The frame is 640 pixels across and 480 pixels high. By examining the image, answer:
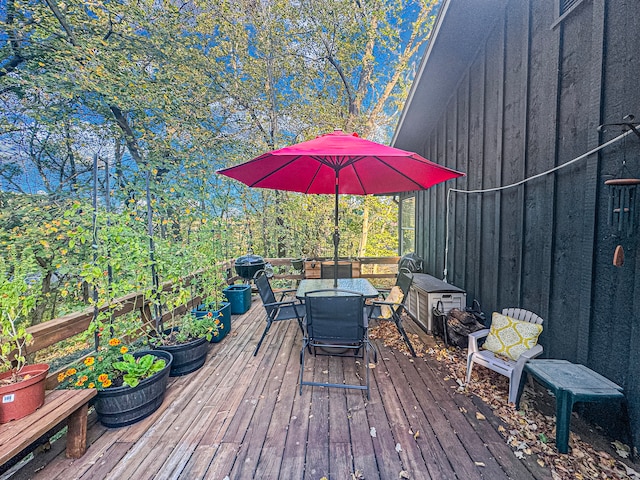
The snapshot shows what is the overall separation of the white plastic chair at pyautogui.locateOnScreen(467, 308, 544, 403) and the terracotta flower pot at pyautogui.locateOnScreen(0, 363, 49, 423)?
3.14m

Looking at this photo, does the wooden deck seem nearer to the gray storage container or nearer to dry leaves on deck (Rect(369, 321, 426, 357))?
dry leaves on deck (Rect(369, 321, 426, 357))

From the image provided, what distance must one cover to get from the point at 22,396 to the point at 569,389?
319 centimetres

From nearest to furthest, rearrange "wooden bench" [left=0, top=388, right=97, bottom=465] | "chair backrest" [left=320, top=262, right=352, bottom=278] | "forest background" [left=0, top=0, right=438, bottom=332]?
"wooden bench" [left=0, top=388, right=97, bottom=465], "forest background" [left=0, top=0, right=438, bottom=332], "chair backrest" [left=320, top=262, right=352, bottom=278]

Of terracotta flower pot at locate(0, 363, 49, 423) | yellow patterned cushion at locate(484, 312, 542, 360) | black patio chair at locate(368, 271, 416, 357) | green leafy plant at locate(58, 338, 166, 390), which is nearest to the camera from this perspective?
terracotta flower pot at locate(0, 363, 49, 423)

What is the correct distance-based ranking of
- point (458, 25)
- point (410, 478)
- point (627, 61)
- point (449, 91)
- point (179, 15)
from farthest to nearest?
point (179, 15), point (449, 91), point (458, 25), point (627, 61), point (410, 478)

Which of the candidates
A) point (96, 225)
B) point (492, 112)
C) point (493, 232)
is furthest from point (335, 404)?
point (492, 112)

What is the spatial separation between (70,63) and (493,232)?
Answer: 6.90 metres

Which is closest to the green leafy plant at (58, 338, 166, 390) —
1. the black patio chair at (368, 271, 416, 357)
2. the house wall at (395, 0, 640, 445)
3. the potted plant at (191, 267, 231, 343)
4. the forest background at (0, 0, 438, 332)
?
the forest background at (0, 0, 438, 332)

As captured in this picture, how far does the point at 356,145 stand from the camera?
2223mm

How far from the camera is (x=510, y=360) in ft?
7.20

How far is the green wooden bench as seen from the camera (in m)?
1.57

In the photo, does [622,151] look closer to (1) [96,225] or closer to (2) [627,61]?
(2) [627,61]

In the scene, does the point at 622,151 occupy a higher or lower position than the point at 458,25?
lower

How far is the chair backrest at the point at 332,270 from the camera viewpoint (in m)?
4.89
